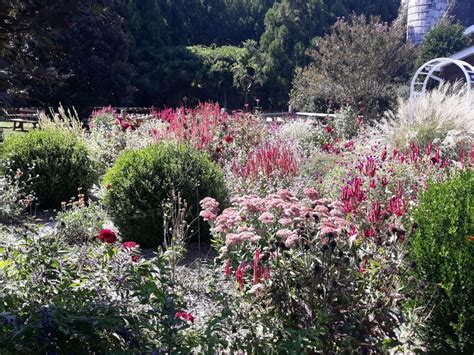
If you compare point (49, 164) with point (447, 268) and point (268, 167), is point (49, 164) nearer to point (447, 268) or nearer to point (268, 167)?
point (268, 167)

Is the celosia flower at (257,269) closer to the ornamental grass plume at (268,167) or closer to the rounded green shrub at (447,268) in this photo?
the rounded green shrub at (447,268)

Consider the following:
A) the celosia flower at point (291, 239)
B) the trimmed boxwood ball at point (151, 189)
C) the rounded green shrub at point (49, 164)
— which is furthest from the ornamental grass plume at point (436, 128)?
the celosia flower at point (291, 239)

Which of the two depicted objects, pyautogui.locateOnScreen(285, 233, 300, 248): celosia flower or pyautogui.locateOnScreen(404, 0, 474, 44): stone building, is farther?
pyautogui.locateOnScreen(404, 0, 474, 44): stone building

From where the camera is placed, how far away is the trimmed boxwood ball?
5180 millimetres

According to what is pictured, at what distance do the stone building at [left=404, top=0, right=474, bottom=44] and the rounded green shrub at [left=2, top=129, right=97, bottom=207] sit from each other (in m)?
29.3

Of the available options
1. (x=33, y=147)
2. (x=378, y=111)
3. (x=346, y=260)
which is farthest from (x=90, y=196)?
(x=378, y=111)

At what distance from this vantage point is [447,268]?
289 centimetres

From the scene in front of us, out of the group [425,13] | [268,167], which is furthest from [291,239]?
[425,13]

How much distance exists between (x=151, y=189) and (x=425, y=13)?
31.9 m

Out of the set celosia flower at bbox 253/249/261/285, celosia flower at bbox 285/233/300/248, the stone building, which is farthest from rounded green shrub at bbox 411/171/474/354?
the stone building

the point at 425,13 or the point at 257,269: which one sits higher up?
the point at 425,13

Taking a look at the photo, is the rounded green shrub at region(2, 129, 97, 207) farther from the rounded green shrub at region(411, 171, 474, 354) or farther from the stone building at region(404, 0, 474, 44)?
the stone building at region(404, 0, 474, 44)

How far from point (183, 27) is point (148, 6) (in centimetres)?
444

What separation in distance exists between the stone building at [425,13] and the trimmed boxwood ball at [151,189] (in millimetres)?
30251
